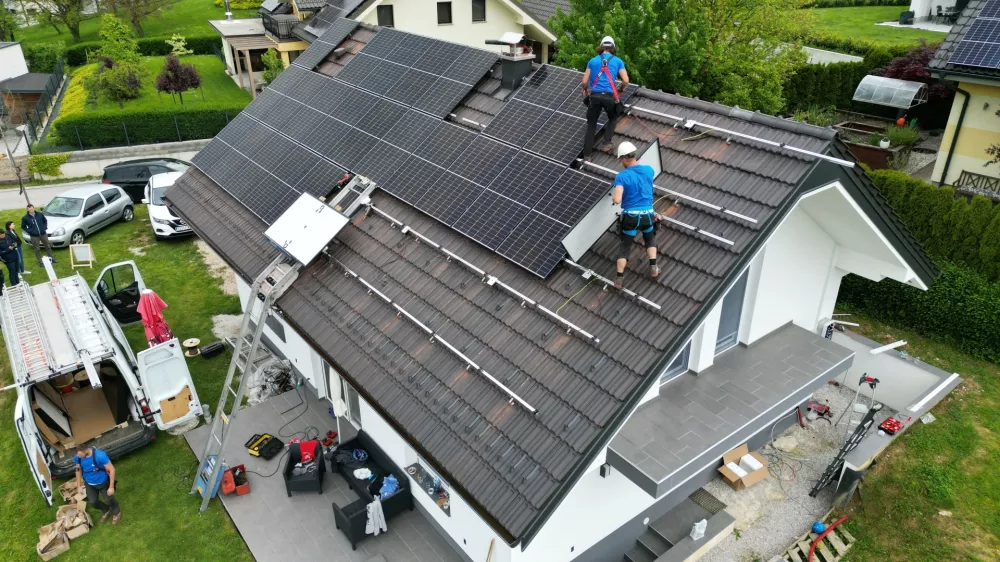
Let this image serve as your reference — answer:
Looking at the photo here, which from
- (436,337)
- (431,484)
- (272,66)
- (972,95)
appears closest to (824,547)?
(431,484)

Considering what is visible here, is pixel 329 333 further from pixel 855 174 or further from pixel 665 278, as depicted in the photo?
pixel 855 174

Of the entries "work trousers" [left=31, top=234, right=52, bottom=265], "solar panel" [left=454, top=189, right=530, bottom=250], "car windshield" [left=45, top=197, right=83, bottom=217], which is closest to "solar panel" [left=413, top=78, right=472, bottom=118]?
"solar panel" [left=454, top=189, right=530, bottom=250]

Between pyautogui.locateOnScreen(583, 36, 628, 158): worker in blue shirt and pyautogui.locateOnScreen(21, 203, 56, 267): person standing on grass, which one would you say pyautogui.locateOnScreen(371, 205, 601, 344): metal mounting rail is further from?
pyautogui.locateOnScreen(21, 203, 56, 267): person standing on grass

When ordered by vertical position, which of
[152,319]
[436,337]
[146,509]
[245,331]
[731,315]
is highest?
[436,337]

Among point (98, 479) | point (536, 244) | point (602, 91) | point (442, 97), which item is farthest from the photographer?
point (442, 97)

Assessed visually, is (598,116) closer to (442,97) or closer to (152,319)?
(442,97)

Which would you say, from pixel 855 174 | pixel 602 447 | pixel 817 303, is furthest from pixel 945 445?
pixel 602 447
